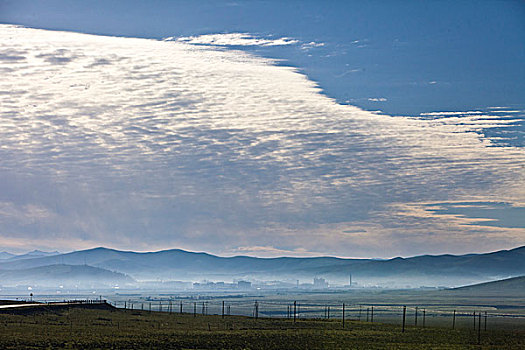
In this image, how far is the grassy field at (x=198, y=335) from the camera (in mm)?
73250

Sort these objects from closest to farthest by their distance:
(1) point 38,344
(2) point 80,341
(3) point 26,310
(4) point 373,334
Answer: (1) point 38,344
(2) point 80,341
(4) point 373,334
(3) point 26,310

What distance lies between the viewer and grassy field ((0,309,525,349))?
73.2 m

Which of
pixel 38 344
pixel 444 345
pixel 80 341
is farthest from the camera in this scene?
pixel 444 345

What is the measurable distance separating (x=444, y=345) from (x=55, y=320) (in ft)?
170

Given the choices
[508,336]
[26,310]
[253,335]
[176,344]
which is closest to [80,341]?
[176,344]

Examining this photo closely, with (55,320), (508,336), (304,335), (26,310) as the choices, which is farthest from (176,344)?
(508,336)

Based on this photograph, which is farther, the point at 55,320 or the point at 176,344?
the point at 55,320

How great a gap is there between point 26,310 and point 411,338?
54.9 metres

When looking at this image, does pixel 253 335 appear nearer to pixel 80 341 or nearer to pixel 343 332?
pixel 343 332

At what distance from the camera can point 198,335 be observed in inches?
3401

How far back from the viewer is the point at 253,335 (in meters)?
89.4

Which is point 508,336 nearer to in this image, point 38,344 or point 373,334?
point 373,334

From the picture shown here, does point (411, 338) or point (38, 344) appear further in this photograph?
point (411, 338)

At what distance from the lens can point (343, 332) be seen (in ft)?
330
